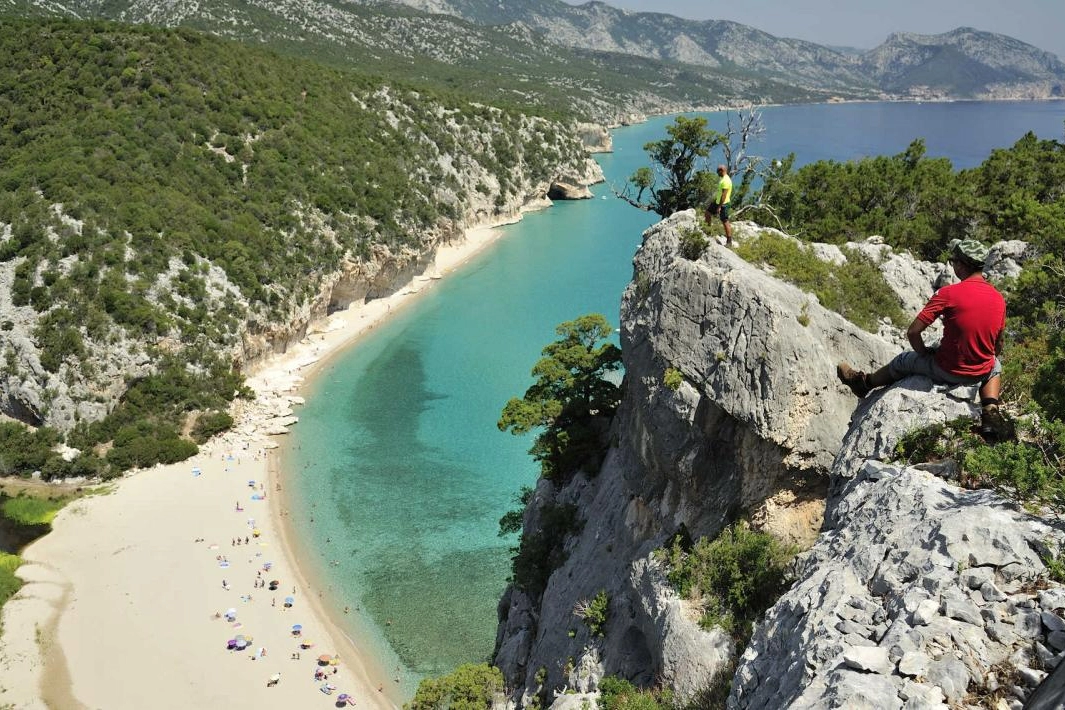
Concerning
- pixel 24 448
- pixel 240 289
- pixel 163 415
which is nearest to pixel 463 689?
pixel 163 415

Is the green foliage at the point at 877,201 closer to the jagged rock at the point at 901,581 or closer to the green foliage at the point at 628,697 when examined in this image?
the green foliage at the point at 628,697

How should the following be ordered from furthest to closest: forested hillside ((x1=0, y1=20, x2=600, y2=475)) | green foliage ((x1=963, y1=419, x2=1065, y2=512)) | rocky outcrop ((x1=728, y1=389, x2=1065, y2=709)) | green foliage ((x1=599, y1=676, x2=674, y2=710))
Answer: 1. forested hillside ((x1=0, y1=20, x2=600, y2=475))
2. green foliage ((x1=599, y1=676, x2=674, y2=710))
3. green foliage ((x1=963, y1=419, x2=1065, y2=512))
4. rocky outcrop ((x1=728, y1=389, x2=1065, y2=709))

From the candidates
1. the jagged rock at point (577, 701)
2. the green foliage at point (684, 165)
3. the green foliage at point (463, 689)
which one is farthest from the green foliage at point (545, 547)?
the green foliage at point (684, 165)

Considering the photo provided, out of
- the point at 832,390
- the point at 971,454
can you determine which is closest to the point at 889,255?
the point at 832,390

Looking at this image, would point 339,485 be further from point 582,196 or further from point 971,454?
point 582,196

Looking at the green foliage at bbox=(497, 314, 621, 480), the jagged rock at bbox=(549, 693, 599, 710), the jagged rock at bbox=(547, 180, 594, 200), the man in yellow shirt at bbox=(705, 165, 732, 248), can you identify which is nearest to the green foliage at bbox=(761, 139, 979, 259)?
the man in yellow shirt at bbox=(705, 165, 732, 248)

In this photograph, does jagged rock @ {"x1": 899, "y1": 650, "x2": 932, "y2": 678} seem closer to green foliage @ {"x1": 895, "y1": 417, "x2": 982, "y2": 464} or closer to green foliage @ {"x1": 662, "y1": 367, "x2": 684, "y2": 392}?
green foliage @ {"x1": 895, "y1": 417, "x2": 982, "y2": 464}
